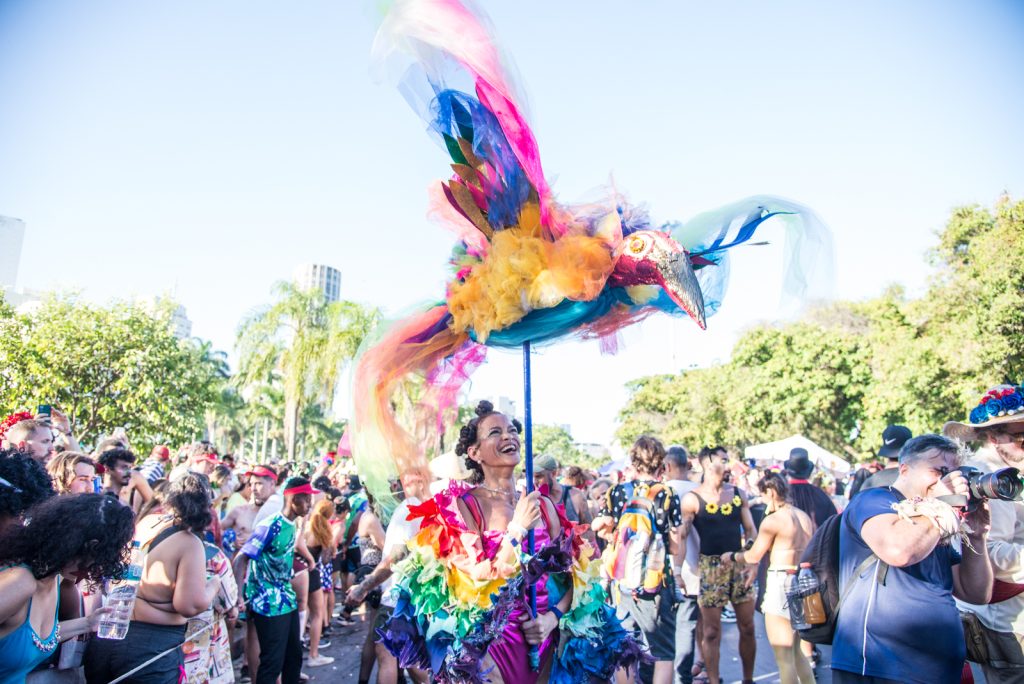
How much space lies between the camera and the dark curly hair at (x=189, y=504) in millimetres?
3738

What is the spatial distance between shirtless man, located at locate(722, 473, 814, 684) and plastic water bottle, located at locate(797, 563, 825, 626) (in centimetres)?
192

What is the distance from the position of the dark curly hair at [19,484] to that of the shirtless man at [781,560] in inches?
192

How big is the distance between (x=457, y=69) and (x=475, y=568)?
2145 millimetres

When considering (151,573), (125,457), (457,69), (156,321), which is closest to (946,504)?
(457,69)

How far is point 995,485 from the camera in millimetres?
2615

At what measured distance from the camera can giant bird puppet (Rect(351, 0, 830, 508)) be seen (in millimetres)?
2582

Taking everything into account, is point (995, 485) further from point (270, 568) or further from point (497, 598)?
point (270, 568)

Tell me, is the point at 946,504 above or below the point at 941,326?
below

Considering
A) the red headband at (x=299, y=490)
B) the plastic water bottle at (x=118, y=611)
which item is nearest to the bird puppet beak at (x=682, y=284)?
the plastic water bottle at (x=118, y=611)

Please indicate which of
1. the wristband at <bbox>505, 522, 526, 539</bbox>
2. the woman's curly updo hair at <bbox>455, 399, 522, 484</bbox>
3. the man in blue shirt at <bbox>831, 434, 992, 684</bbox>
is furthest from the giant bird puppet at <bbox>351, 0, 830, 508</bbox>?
the man in blue shirt at <bbox>831, 434, 992, 684</bbox>

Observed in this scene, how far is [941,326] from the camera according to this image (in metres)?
18.2

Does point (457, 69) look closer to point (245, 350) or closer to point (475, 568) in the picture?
point (475, 568)

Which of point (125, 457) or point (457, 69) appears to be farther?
point (125, 457)

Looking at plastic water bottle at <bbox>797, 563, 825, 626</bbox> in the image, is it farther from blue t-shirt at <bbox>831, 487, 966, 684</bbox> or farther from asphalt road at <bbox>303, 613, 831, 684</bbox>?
asphalt road at <bbox>303, 613, 831, 684</bbox>
